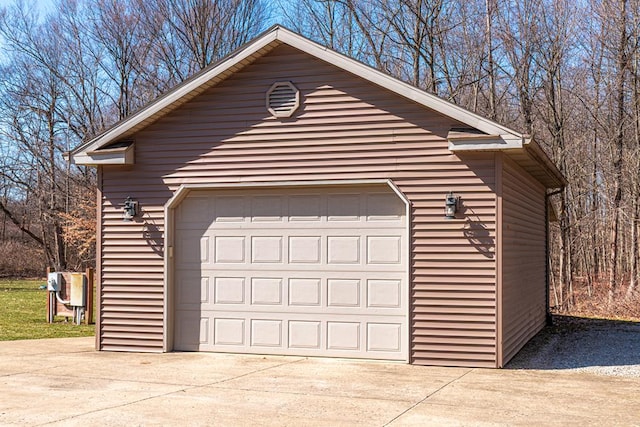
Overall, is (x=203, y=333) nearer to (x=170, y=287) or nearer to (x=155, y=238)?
(x=170, y=287)

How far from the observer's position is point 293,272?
34.8ft

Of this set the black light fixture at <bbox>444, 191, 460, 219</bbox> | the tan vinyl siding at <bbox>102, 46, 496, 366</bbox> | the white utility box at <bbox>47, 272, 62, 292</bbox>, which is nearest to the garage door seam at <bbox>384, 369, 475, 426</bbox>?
the tan vinyl siding at <bbox>102, 46, 496, 366</bbox>

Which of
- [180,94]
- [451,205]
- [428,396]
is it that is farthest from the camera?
[180,94]

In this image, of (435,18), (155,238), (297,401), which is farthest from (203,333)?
(435,18)

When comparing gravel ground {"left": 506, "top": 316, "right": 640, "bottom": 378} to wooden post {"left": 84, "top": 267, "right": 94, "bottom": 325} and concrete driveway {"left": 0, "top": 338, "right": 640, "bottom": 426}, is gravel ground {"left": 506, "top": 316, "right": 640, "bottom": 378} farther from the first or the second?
wooden post {"left": 84, "top": 267, "right": 94, "bottom": 325}

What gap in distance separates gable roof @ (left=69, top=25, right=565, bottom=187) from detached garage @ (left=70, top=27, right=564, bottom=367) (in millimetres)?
20

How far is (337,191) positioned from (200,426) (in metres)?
4.80

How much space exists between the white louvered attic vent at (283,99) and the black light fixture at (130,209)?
2444 mm

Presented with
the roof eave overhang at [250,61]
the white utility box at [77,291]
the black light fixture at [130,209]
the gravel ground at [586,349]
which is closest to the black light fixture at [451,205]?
the roof eave overhang at [250,61]

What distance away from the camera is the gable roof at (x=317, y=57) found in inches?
370

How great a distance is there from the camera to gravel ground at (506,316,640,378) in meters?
9.95

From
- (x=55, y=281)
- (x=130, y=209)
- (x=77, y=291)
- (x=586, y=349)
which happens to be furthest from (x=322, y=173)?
(x=55, y=281)

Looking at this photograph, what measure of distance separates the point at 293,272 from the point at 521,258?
11.9 ft

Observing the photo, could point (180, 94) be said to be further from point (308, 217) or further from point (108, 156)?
point (308, 217)
